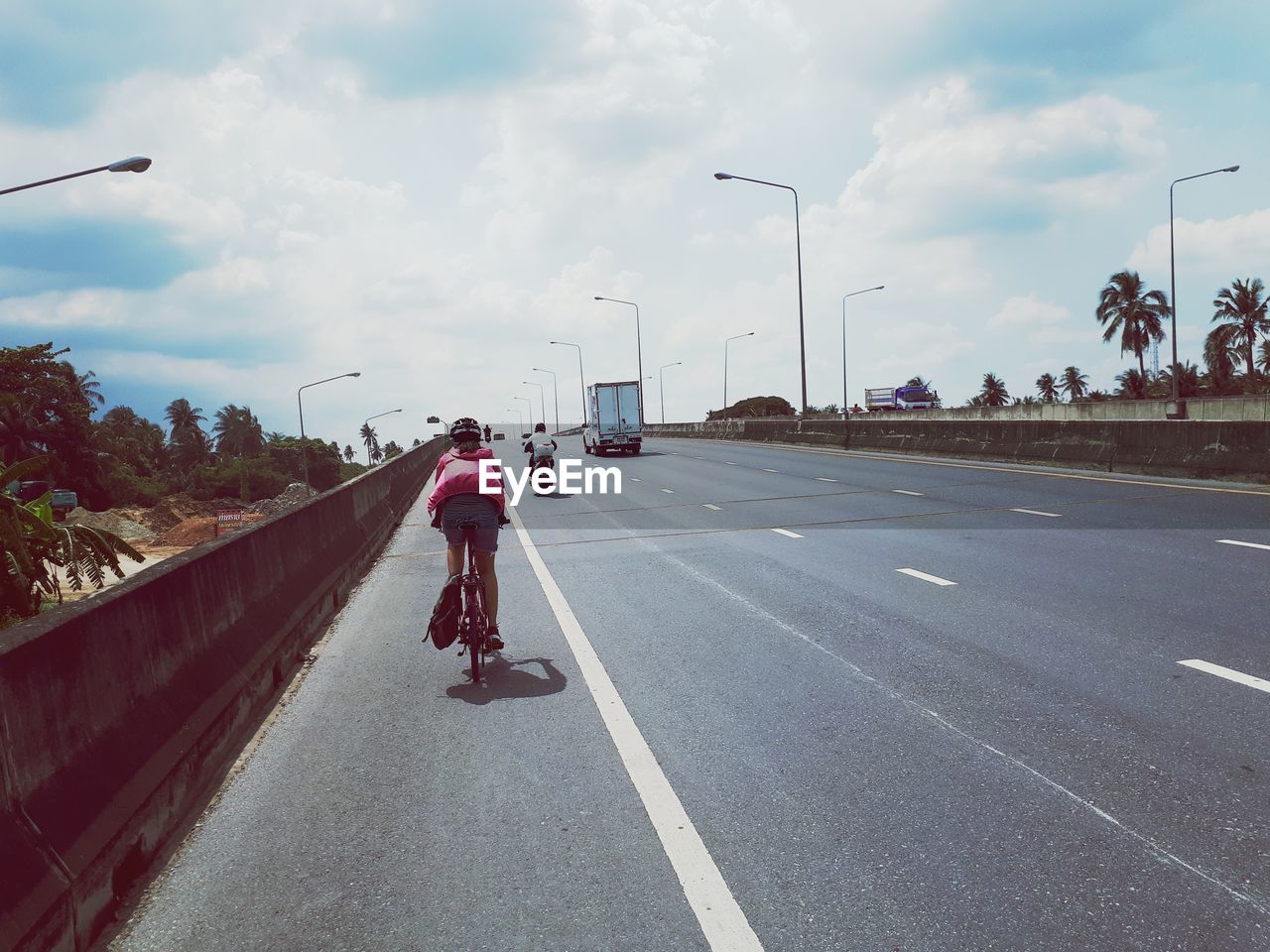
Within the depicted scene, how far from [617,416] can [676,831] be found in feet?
132

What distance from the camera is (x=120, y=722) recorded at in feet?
14.6

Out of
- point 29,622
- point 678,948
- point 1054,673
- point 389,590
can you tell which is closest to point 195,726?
point 29,622

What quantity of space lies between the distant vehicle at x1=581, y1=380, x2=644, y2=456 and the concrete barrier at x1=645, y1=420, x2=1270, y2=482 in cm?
1110

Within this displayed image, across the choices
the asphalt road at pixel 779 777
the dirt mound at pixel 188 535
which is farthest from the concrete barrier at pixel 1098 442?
the dirt mound at pixel 188 535

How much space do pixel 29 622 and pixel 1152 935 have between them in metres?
4.35

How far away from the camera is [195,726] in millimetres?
5227

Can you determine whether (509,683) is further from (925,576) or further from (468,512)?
(925,576)

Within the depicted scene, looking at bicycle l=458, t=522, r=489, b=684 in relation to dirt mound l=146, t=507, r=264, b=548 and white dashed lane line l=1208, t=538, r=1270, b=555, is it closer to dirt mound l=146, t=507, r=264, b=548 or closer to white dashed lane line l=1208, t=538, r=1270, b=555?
white dashed lane line l=1208, t=538, r=1270, b=555

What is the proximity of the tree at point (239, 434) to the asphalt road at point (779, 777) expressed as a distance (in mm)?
172108

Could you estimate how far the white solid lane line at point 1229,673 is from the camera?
591 centimetres

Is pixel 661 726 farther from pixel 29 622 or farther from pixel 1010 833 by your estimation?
pixel 29 622

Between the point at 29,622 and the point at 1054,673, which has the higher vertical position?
the point at 29,622

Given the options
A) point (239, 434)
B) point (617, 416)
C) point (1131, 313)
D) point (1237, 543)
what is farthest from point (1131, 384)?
point (239, 434)

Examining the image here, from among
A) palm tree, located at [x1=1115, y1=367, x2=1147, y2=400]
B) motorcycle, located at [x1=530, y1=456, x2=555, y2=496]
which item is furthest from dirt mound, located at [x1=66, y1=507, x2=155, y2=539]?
palm tree, located at [x1=1115, y1=367, x2=1147, y2=400]
